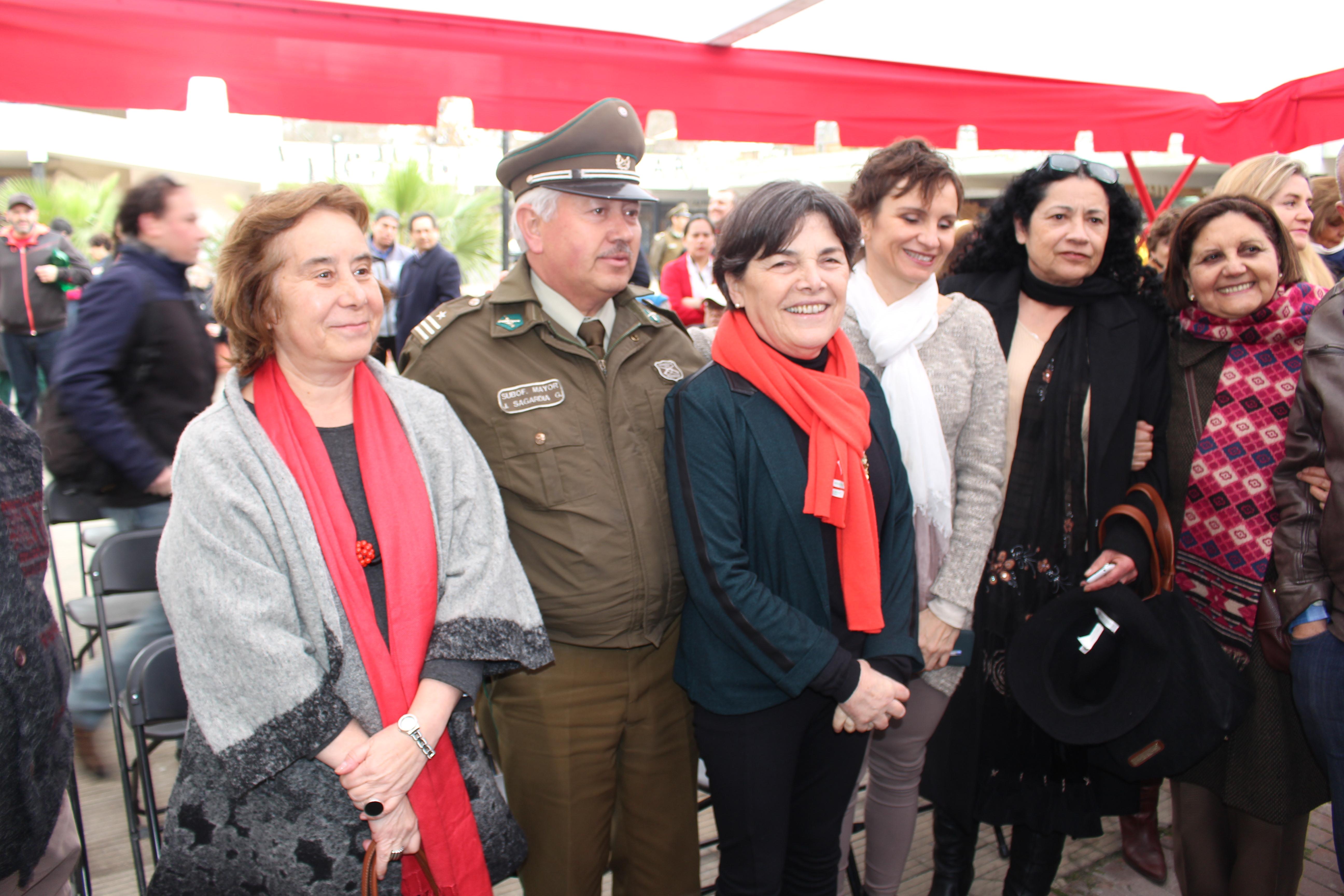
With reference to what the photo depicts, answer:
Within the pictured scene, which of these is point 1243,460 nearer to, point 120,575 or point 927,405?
point 927,405

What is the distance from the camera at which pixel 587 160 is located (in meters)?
2.21

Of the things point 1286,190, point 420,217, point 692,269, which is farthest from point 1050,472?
point 420,217

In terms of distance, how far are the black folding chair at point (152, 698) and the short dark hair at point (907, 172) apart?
2180mm

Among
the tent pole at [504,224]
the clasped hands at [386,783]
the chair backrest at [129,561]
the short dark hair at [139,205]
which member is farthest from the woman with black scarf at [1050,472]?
the tent pole at [504,224]

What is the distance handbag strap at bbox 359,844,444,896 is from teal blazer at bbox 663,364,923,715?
681 mm

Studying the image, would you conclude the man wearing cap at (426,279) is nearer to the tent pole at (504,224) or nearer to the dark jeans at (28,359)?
the tent pole at (504,224)

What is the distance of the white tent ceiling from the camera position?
293 cm

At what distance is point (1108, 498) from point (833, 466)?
3.47 ft

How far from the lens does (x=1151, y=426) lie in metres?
2.48

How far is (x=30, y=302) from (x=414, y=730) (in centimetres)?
856

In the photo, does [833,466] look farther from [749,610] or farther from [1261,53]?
[1261,53]

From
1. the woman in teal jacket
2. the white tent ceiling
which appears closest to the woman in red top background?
the white tent ceiling

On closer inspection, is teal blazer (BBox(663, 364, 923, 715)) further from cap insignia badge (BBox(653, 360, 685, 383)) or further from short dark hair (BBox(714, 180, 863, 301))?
short dark hair (BBox(714, 180, 863, 301))

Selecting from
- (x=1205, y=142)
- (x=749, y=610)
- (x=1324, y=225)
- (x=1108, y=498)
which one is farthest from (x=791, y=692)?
(x=1205, y=142)
